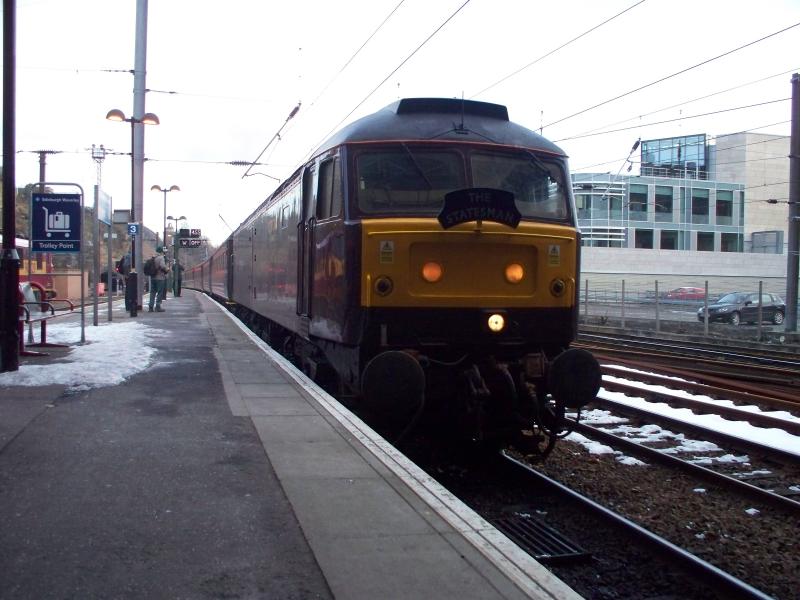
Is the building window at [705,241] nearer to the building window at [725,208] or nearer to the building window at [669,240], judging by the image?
the building window at [725,208]

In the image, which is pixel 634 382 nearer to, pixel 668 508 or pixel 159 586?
pixel 668 508

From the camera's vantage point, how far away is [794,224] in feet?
70.0

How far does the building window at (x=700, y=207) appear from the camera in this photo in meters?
48.1

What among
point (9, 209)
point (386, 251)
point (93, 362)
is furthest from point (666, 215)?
point (386, 251)

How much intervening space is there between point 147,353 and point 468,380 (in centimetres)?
667

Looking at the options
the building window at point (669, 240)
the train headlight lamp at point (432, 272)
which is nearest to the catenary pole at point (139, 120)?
the train headlight lamp at point (432, 272)

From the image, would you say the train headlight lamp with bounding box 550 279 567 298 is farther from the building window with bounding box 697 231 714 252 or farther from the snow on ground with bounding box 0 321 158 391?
the building window with bounding box 697 231 714 252

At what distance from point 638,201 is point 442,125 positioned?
1660 inches

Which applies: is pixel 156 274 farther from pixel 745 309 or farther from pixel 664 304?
pixel 745 309

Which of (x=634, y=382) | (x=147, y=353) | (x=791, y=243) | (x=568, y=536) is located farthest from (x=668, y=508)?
(x=791, y=243)

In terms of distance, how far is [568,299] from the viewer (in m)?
7.09

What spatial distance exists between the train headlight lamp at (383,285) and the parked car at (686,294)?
24715 millimetres

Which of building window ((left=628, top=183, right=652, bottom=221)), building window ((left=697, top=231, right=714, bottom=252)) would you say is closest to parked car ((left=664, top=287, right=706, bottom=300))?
building window ((left=628, top=183, right=652, bottom=221))

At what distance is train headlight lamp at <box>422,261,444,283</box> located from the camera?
6625 mm
